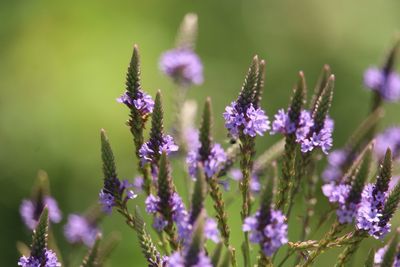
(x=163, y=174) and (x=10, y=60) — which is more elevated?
(x=10, y=60)

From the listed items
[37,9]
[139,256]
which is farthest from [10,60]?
[139,256]

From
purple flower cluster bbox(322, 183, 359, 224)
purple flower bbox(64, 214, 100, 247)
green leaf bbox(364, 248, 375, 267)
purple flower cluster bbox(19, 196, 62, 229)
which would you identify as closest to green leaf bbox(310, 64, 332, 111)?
purple flower cluster bbox(322, 183, 359, 224)

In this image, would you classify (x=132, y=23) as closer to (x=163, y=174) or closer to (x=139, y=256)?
(x=139, y=256)

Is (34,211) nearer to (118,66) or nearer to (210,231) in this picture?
(210,231)

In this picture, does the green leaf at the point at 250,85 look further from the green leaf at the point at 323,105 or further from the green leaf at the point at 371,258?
the green leaf at the point at 371,258

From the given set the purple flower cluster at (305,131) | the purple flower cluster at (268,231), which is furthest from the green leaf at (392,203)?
the purple flower cluster at (268,231)

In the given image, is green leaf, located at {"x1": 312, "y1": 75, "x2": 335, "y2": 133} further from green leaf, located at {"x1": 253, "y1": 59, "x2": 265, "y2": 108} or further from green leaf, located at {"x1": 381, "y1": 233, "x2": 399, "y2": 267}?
green leaf, located at {"x1": 381, "y1": 233, "x2": 399, "y2": 267}
